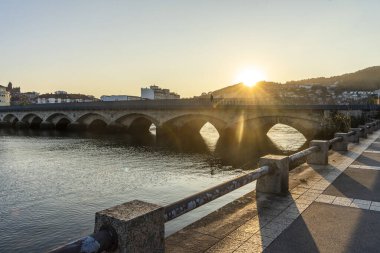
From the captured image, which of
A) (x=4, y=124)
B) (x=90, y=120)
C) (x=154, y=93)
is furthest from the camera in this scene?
(x=154, y=93)

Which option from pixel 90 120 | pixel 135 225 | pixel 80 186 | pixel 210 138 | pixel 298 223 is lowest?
pixel 210 138

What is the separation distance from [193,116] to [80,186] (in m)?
34.4

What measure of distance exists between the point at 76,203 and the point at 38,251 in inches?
197

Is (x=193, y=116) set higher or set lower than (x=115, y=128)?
higher

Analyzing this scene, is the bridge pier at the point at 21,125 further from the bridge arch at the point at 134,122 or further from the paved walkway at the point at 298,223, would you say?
the paved walkway at the point at 298,223

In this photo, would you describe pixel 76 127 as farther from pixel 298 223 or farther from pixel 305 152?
pixel 298 223

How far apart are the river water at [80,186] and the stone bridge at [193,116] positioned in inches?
593

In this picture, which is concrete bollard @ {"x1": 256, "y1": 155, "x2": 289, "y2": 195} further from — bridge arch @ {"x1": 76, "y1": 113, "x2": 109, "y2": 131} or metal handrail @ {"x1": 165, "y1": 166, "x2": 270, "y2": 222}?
bridge arch @ {"x1": 76, "y1": 113, "x2": 109, "y2": 131}

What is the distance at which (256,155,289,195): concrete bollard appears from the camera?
838cm

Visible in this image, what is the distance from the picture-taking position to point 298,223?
6.46 m

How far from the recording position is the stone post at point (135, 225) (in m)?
3.79

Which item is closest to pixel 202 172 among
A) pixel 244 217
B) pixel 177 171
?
pixel 177 171

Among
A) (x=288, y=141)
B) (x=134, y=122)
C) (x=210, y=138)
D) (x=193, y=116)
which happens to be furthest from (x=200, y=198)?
(x=134, y=122)

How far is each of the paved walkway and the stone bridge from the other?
31.8 metres
